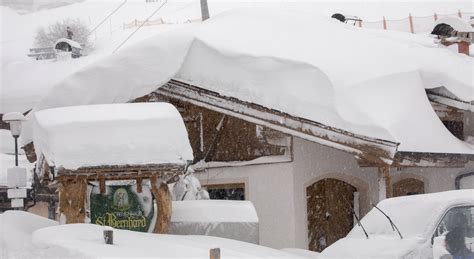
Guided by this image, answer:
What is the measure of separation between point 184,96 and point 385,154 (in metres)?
4.39

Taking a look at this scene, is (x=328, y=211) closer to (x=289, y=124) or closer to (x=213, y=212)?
(x=289, y=124)

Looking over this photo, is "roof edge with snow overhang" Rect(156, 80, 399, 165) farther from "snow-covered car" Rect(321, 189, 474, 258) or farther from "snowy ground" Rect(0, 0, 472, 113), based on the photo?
"snowy ground" Rect(0, 0, 472, 113)

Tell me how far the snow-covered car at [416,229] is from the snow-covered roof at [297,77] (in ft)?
14.2

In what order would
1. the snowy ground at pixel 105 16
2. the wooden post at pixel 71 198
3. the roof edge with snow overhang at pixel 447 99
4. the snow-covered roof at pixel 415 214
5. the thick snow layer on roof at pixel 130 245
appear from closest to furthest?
1. the thick snow layer on roof at pixel 130 245
2. the snow-covered roof at pixel 415 214
3. the wooden post at pixel 71 198
4. the roof edge with snow overhang at pixel 447 99
5. the snowy ground at pixel 105 16

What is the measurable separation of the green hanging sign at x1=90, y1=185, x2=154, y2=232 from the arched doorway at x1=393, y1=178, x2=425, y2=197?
6825mm

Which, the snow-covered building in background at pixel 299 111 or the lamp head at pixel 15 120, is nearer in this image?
the snow-covered building in background at pixel 299 111

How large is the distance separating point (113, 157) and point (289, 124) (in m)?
3.95

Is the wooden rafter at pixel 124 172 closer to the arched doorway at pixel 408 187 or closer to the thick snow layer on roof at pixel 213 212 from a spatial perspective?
the thick snow layer on roof at pixel 213 212

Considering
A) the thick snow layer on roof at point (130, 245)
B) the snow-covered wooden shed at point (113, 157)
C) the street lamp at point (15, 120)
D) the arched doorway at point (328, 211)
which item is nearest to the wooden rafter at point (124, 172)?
the snow-covered wooden shed at point (113, 157)

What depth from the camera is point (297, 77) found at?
14.6m

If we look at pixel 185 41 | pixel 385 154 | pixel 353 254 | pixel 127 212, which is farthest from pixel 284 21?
pixel 353 254

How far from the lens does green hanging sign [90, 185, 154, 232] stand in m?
11.9

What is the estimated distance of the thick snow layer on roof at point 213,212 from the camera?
12.4 m

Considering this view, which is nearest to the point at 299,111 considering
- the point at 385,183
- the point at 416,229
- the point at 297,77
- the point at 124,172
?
the point at 297,77
